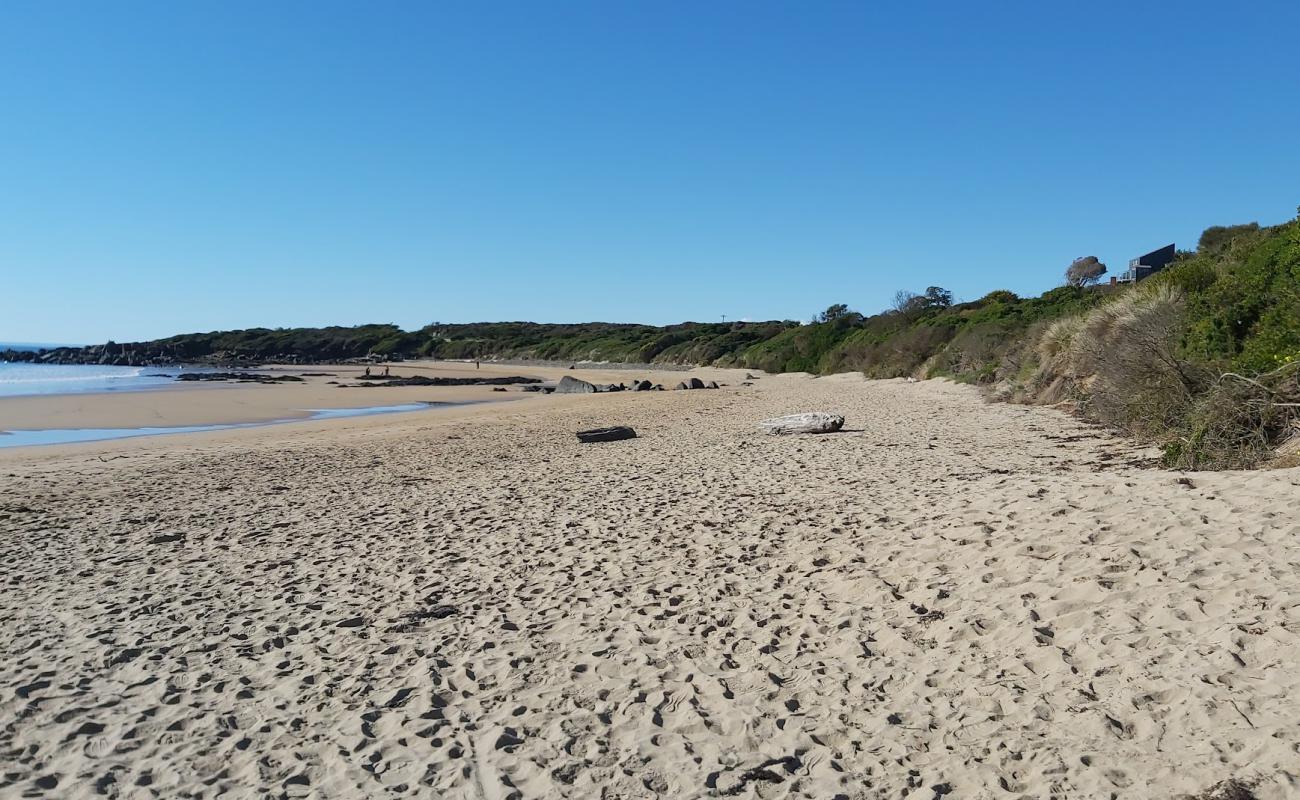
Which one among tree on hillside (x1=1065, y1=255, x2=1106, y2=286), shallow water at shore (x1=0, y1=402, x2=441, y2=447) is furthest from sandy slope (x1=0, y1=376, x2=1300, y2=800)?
tree on hillside (x1=1065, y1=255, x2=1106, y2=286)

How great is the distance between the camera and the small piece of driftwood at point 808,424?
1471 centimetres

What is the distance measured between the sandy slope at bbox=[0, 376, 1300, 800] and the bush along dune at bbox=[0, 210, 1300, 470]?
193 centimetres

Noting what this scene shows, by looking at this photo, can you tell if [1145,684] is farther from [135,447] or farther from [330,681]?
[135,447]

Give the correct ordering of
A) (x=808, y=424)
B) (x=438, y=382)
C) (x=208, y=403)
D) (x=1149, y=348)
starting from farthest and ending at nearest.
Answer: (x=438, y=382) < (x=208, y=403) < (x=808, y=424) < (x=1149, y=348)

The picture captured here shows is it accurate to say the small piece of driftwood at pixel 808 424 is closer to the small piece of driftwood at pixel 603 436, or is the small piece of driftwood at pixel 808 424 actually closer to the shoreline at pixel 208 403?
the small piece of driftwood at pixel 603 436

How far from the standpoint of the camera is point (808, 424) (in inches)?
584

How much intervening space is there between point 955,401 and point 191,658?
1890 cm

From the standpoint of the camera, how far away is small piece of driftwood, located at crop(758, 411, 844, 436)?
48.3 ft

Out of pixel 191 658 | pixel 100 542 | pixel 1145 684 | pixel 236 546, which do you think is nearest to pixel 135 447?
pixel 100 542

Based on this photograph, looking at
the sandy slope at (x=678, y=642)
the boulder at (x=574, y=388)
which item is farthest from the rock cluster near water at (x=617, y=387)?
the sandy slope at (x=678, y=642)

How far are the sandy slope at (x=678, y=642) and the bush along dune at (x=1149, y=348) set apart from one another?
1.93 meters

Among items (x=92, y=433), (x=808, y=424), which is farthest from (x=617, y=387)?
(x=808, y=424)

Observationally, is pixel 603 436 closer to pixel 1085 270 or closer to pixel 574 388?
pixel 574 388

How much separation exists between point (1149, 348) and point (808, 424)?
5.53 meters
